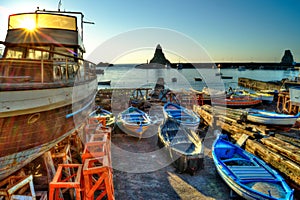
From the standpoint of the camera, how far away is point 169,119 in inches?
508

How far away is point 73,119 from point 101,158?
63.7 inches

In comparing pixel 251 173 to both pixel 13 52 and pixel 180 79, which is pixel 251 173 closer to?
pixel 13 52

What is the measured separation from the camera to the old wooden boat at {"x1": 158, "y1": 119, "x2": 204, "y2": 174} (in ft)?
26.8

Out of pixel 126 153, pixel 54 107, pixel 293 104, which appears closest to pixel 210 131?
pixel 126 153

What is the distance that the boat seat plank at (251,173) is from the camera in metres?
6.70

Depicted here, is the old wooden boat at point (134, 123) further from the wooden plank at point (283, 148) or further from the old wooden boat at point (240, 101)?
the old wooden boat at point (240, 101)

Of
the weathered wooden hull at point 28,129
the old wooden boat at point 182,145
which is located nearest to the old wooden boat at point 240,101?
the old wooden boat at point 182,145

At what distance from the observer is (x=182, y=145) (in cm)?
991

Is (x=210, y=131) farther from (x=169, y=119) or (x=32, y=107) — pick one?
(x=32, y=107)

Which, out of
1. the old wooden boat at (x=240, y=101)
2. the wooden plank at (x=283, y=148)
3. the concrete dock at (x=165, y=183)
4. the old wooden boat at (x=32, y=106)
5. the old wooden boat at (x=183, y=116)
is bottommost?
the concrete dock at (x=165, y=183)

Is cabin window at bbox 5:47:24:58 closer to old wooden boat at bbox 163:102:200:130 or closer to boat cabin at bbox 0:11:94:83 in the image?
boat cabin at bbox 0:11:94:83

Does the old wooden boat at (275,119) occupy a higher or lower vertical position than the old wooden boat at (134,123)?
higher

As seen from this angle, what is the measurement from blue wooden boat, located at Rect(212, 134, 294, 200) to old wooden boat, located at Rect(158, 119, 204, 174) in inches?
35.0

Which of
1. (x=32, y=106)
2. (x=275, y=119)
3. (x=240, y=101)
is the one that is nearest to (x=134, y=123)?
(x=32, y=106)
